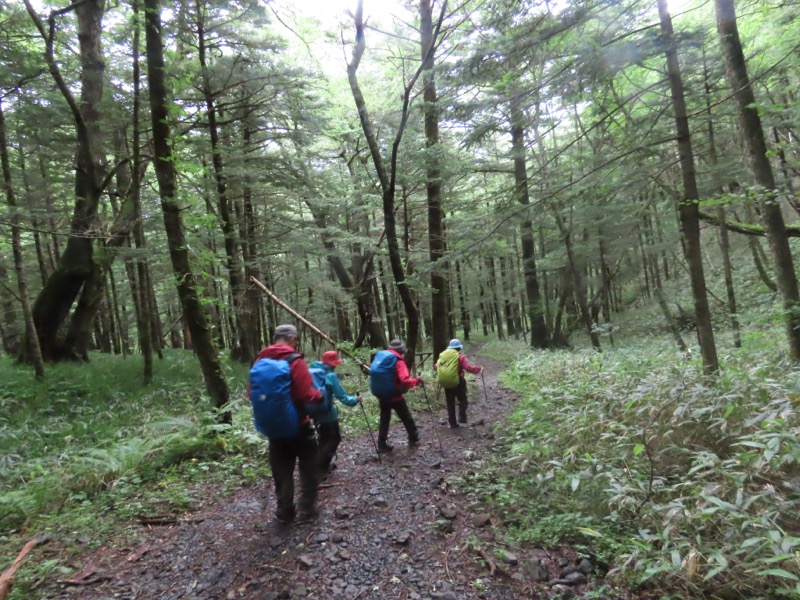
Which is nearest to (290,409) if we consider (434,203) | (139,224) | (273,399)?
(273,399)

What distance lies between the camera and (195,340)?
6777 mm

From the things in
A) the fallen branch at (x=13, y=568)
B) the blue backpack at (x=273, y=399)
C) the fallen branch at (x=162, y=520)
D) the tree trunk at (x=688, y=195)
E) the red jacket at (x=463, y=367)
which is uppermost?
the tree trunk at (x=688, y=195)

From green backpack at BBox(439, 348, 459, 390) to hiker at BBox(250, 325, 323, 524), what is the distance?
11.7 feet

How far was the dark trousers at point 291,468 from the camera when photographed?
4297mm

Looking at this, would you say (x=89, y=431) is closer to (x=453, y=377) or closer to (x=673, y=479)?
(x=453, y=377)

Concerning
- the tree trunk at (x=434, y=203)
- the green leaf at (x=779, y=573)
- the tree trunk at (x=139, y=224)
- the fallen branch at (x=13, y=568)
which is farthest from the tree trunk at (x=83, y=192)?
the green leaf at (x=779, y=573)

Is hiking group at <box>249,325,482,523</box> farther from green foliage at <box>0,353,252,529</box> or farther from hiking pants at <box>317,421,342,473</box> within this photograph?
green foliage at <box>0,353,252,529</box>

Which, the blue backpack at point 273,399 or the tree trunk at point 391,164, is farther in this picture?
the tree trunk at point 391,164

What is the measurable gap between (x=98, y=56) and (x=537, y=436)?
46.4ft

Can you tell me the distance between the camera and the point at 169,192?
6.39m

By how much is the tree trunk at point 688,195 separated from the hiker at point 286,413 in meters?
5.77

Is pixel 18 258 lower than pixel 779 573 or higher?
higher

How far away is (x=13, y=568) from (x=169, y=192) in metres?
4.88

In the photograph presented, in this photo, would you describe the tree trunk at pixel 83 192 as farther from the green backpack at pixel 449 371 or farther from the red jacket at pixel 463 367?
the red jacket at pixel 463 367
